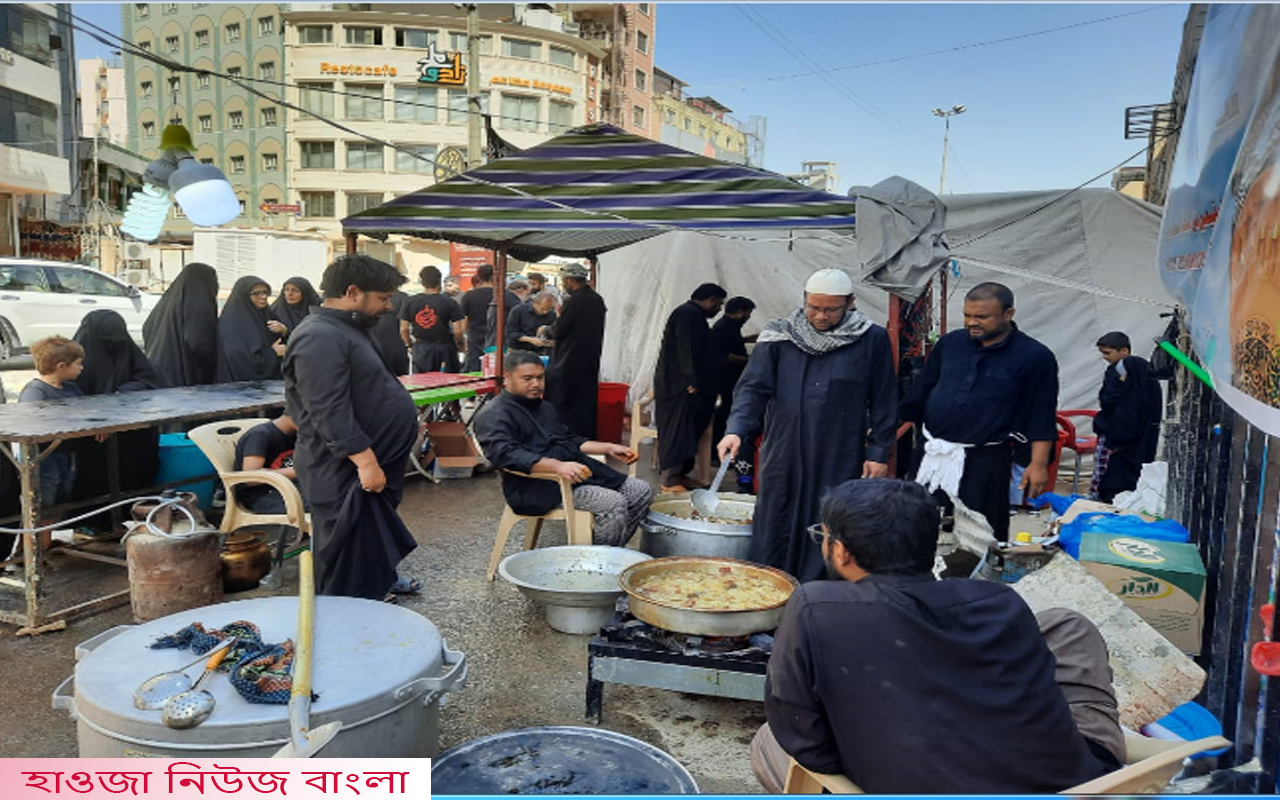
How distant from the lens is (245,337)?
22.3 feet

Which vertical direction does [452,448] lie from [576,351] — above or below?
below

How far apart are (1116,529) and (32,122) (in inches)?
1081

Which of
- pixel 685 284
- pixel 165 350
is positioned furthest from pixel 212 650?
pixel 685 284

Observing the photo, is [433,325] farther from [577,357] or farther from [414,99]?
[414,99]

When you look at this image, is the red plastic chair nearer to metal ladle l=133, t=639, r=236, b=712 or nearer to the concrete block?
the concrete block

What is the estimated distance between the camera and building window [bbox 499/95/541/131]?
1613 inches

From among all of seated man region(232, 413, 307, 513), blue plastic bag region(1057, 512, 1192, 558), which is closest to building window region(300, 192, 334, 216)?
seated man region(232, 413, 307, 513)

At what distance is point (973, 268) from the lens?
9.46 meters

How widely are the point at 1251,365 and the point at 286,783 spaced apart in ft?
7.68

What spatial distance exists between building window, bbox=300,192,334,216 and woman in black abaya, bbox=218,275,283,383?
123ft

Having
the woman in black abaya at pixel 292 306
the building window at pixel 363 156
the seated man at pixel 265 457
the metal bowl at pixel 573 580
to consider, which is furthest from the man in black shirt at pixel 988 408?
the building window at pixel 363 156

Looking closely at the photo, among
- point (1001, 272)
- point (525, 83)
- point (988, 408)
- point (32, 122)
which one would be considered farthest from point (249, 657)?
point (525, 83)

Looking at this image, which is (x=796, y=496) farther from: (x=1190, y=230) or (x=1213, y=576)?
(x=1190, y=230)

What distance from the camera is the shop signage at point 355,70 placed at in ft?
132
